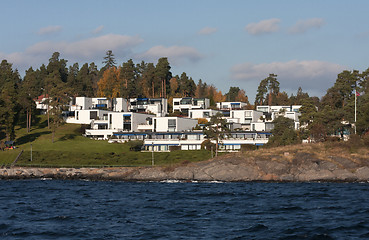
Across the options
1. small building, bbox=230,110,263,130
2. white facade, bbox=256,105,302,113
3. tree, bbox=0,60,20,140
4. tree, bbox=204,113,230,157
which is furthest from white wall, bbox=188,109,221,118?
tree, bbox=0,60,20,140

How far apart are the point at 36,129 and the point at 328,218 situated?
4766 inches

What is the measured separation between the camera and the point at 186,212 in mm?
52969

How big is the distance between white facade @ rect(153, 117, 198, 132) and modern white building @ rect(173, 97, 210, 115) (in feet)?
120

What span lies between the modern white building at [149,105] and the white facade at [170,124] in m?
27.4

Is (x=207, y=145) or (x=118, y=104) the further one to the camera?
(x=118, y=104)

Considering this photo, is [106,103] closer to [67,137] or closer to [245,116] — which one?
[67,137]

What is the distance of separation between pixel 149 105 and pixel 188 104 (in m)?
17.9

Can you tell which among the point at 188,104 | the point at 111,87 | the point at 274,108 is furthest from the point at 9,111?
the point at 274,108

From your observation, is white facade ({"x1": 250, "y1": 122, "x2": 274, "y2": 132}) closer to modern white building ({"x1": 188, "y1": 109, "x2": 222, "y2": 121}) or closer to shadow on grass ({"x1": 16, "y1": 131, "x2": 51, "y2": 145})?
modern white building ({"x1": 188, "y1": 109, "x2": 222, "y2": 121})

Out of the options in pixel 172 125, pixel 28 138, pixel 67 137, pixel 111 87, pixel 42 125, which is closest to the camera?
pixel 28 138

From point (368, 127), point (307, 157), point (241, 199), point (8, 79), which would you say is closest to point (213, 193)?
point (241, 199)

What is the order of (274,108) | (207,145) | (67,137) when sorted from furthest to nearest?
(274,108) < (67,137) < (207,145)

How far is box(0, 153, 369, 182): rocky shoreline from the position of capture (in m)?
90.6

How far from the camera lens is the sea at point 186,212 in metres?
40.6
